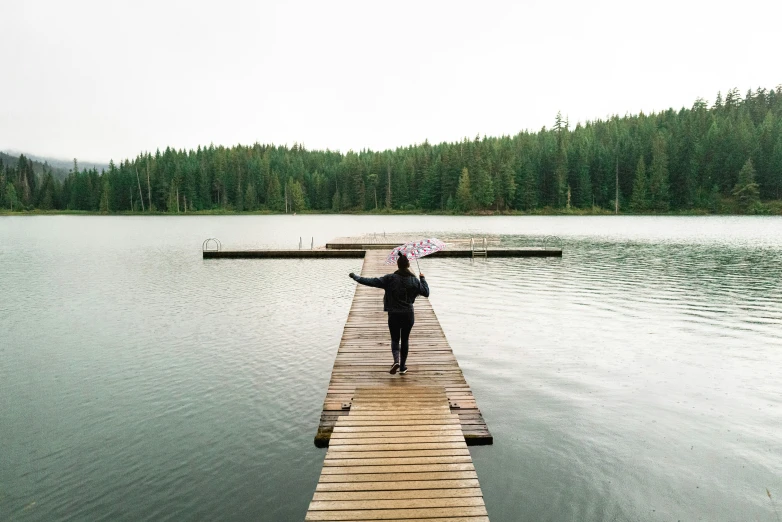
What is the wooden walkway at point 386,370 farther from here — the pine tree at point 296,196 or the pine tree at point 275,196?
the pine tree at point 275,196

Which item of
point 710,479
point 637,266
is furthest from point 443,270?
point 710,479

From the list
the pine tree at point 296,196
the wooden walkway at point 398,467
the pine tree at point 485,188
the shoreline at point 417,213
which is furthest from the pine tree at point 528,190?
the wooden walkway at point 398,467

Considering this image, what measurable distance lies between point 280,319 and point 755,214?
4653 inches

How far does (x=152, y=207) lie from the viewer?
149 metres

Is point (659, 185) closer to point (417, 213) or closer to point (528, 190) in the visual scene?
point (528, 190)

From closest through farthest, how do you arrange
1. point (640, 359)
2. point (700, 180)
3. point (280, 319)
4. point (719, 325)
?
point (640, 359) < point (719, 325) < point (280, 319) < point (700, 180)

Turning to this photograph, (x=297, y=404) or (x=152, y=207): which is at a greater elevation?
(x=152, y=207)

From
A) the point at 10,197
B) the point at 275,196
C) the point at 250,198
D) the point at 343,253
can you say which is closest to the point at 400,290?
the point at 343,253

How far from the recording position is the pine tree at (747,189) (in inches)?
4144

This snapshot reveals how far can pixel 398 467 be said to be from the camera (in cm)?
660

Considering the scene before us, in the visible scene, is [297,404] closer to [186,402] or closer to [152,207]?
[186,402]

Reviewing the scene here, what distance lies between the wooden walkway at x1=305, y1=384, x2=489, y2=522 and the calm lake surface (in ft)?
3.61

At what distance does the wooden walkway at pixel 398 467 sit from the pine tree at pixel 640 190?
121 m

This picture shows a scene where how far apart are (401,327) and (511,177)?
388 feet
